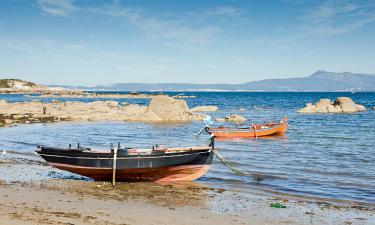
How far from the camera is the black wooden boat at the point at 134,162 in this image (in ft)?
62.4

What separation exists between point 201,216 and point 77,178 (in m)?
9.18

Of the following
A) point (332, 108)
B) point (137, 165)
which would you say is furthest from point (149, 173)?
point (332, 108)

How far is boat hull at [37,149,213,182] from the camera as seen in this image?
19.0 m

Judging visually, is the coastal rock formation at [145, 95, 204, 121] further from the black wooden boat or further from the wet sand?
the wet sand

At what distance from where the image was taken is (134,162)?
19.0 metres

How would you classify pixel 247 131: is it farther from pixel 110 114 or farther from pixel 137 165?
pixel 110 114

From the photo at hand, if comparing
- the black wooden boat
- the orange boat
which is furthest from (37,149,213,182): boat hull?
the orange boat

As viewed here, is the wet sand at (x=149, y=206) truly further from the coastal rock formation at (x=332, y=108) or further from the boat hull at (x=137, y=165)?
the coastal rock formation at (x=332, y=108)

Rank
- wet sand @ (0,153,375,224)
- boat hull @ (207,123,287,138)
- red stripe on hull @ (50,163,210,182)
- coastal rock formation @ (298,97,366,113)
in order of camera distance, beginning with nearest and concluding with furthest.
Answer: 1. wet sand @ (0,153,375,224)
2. red stripe on hull @ (50,163,210,182)
3. boat hull @ (207,123,287,138)
4. coastal rock formation @ (298,97,366,113)

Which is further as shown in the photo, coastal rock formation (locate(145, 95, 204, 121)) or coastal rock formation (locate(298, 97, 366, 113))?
coastal rock formation (locate(298, 97, 366, 113))

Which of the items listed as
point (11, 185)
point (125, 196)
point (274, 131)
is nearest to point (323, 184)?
point (125, 196)

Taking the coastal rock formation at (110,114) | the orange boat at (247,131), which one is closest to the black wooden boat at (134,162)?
the orange boat at (247,131)

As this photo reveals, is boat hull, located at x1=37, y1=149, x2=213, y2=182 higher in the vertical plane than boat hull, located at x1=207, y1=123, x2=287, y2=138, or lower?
higher

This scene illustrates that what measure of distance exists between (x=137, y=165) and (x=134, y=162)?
0.19 metres
